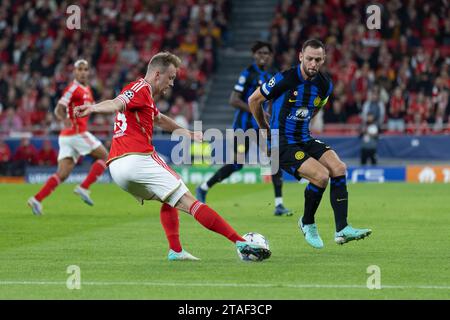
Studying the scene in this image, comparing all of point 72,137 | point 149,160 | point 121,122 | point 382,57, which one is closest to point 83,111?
point 121,122

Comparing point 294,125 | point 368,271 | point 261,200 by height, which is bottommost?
point 261,200

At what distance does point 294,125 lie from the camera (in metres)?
11.0

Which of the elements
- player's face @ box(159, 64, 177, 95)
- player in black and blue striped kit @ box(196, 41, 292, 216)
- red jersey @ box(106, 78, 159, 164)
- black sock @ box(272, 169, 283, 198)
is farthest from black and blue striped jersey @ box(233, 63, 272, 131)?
red jersey @ box(106, 78, 159, 164)

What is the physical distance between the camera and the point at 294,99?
10945mm

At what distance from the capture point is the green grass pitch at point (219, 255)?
806cm

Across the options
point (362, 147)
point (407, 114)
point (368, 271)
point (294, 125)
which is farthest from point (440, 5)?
point (368, 271)

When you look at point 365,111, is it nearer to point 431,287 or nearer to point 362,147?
point 362,147

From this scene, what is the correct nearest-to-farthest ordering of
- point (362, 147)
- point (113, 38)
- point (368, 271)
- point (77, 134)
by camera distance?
1. point (368, 271)
2. point (77, 134)
3. point (362, 147)
4. point (113, 38)

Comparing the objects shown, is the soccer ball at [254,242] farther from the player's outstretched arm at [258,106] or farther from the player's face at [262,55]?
the player's face at [262,55]

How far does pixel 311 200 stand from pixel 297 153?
0.57m

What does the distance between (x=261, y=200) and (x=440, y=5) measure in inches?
520

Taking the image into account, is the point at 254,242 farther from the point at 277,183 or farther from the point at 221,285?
the point at 277,183

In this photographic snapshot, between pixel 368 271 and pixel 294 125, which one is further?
pixel 294 125

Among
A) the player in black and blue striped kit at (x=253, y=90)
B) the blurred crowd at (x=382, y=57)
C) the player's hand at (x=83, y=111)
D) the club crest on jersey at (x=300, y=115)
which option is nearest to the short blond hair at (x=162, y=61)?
the player's hand at (x=83, y=111)
